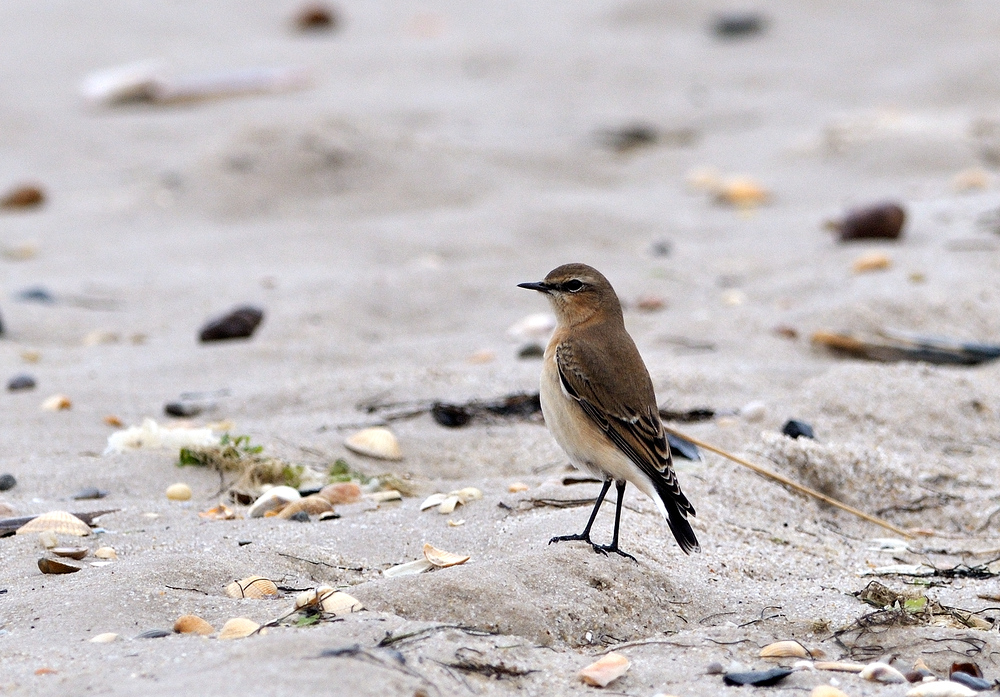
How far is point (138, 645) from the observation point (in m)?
3.34

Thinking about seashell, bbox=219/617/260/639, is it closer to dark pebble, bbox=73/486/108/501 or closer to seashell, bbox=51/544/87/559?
seashell, bbox=51/544/87/559

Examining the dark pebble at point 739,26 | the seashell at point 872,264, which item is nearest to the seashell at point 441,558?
the seashell at point 872,264

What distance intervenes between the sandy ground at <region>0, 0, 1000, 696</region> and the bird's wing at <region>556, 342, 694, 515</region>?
284 millimetres

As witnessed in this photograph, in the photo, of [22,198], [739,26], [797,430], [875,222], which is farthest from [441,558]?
[739,26]

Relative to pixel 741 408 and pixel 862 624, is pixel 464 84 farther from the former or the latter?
pixel 862 624

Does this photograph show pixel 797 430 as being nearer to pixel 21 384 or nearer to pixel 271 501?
pixel 271 501

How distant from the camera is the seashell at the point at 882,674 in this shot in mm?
3352

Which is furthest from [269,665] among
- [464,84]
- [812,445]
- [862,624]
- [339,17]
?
[339,17]

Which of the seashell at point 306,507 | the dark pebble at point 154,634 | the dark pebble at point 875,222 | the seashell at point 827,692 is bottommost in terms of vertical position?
the seashell at point 306,507

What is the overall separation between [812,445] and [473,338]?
8.38 ft

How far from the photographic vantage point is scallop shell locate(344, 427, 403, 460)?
5.46 metres

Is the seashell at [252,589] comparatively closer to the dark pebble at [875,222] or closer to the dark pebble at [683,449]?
the dark pebble at [683,449]

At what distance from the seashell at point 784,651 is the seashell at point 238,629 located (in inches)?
55.3

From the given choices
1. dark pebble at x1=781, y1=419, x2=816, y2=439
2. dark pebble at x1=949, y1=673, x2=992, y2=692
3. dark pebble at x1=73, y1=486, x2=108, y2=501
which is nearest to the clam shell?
dark pebble at x1=73, y1=486, x2=108, y2=501
